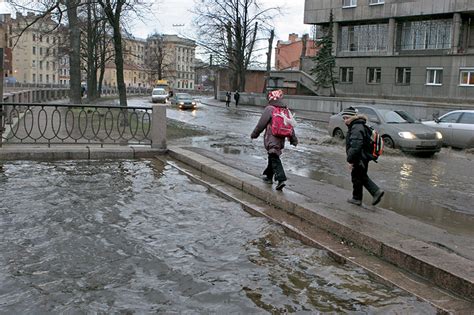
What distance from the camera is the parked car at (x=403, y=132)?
1612cm

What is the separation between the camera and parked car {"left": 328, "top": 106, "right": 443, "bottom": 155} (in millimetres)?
16125

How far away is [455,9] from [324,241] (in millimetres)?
37768

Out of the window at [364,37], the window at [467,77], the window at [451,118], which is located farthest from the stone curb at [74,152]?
the window at [364,37]

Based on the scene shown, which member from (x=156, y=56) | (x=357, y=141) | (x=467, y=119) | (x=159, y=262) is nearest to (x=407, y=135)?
(x=467, y=119)

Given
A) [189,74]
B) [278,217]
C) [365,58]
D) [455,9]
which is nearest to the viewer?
[278,217]

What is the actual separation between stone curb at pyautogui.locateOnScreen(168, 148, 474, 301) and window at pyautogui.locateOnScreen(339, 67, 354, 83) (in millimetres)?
39862

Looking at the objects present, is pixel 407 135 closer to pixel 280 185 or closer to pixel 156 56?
pixel 280 185

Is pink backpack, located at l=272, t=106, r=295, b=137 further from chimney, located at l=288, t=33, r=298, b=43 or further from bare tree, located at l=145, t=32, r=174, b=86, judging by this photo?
chimney, located at l=288, t=33, r=298, b=43

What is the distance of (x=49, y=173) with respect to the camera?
10.4m

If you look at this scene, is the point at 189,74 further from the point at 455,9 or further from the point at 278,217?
the point at 278,217

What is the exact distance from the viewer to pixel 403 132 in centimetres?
1641

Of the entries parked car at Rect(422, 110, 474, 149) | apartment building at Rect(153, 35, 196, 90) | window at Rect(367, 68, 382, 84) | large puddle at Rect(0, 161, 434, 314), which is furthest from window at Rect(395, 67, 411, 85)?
apartment building at Rect(153, 35, 196, 90)

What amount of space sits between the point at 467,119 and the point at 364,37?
30.1 metres

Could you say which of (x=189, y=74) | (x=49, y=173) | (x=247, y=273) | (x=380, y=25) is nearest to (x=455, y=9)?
(x=380, y=25)
